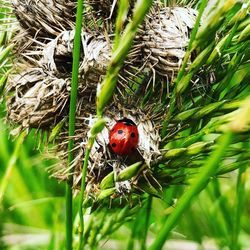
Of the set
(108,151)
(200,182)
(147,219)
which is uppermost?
(200,182)

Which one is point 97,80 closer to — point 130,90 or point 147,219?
point 130,90

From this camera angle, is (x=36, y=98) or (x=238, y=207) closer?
(x=36, y=98)

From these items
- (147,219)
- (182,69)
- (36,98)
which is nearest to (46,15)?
(36,98)

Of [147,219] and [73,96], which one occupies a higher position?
[73,96]

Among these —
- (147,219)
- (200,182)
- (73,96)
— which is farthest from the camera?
(147,219)

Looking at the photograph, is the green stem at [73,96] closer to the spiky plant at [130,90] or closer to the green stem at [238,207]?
the spiky plant at [130,90]

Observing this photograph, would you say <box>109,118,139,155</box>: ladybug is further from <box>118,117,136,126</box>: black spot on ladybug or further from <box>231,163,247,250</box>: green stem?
<box>231,163,247,250</box>: green stem

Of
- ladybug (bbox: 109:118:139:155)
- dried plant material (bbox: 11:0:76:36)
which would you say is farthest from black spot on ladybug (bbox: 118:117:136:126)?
dried plant material (bbox: 11:0:76:36)
